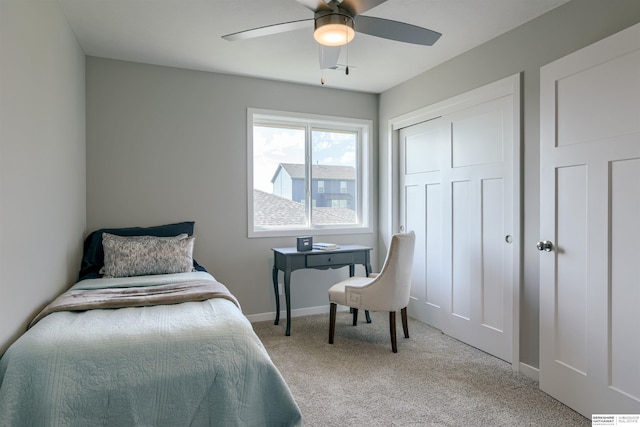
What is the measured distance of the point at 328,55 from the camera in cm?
250

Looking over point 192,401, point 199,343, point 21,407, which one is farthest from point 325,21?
point 21,407

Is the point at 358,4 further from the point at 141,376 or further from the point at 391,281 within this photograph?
the point at 391,281

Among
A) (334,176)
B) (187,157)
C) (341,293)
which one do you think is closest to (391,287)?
(341,293)

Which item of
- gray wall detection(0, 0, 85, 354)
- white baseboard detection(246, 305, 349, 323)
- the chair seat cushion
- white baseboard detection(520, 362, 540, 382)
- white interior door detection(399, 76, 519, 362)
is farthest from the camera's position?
white baseboard detection(246, 305, 349, 323)

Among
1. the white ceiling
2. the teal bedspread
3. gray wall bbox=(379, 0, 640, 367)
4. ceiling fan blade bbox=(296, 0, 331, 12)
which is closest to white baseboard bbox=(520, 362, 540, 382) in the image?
gray wall bbox=(379, 0, 640, 367)

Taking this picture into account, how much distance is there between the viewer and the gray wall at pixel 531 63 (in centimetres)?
216

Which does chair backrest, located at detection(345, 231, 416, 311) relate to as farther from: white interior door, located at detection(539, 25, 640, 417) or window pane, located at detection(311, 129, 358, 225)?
window pane, located at detection(311, 129, 358, 225)

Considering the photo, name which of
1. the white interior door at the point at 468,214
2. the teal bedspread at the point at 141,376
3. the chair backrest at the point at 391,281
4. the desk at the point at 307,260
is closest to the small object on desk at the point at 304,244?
the desk at the point at 307,260

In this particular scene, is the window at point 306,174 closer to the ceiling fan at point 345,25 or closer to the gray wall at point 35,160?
the gray wall at point 35,160

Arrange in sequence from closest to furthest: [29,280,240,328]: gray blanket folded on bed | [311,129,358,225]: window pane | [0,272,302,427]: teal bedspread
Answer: [0,272,302,427]: teal bedspread < [29,280,240,328]: gray blanket folded on bed < [311,129,358,225]: window pane

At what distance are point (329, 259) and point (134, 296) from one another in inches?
74.2

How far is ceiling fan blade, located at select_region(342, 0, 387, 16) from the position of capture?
1776 mm

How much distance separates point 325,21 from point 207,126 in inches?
82.5

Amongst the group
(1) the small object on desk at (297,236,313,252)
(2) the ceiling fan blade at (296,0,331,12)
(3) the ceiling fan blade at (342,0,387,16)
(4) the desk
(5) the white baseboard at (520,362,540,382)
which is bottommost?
(5) the white baseboard at (520,362,540,382)
